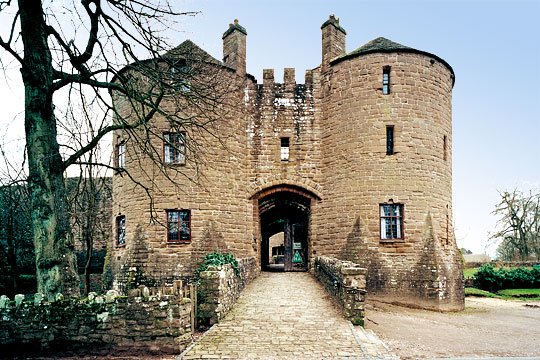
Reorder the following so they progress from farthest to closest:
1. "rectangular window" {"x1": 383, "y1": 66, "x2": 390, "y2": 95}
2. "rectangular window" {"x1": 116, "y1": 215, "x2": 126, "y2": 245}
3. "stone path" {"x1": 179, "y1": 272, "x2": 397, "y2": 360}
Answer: "rectangular window" {"x1": 116, "y1": 215, "x2": 126, "y2": 245} < "rectangular window" {"x1": 383, "y1": 66, "x2": 390, "y2": 95} < "stone path" {"x1": 179, "y1": 272, "x2": 397, "y2": 360}

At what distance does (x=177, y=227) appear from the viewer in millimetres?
16375

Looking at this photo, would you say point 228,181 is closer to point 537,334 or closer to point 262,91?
point 262,91

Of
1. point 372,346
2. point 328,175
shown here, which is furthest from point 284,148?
point 372,346

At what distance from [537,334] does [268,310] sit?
313 inches

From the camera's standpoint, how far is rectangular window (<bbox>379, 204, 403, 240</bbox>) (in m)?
16.1

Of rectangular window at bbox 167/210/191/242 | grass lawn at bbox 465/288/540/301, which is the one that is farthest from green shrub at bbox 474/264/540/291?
rectangular window at bbox 167/210/191/242

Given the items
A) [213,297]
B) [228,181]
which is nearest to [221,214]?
[228,181]

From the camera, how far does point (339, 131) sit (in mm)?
17188

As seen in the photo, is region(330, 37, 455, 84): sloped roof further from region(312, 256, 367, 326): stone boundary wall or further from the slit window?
region(312, 256, 367, 326): stone boundary wall

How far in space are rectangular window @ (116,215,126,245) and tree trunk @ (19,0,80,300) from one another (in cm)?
896

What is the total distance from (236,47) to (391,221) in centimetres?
→ 961

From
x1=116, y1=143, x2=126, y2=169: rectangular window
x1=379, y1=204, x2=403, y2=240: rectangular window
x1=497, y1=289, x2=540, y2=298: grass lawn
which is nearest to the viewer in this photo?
x1=379, y1=204, x2=403, y2=240: rectangular window

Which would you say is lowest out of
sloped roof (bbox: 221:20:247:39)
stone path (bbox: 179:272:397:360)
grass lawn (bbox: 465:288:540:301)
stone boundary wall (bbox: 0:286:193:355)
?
grass lawn (bbox: 465:288:540:301)

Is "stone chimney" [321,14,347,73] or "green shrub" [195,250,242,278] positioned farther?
"stone chimney" [321,14,347,73]
